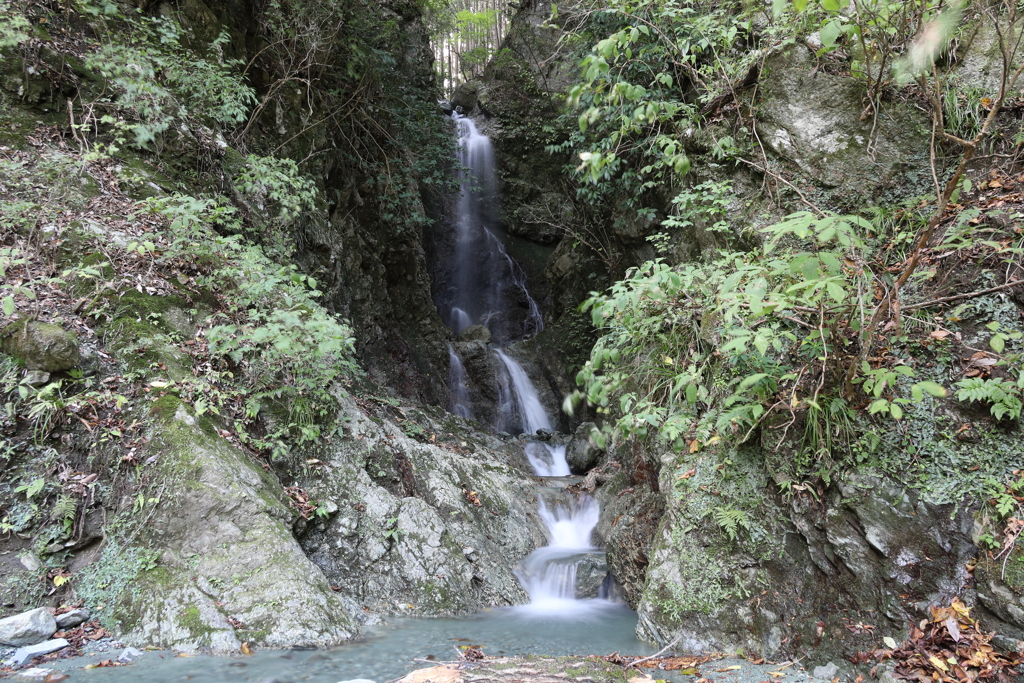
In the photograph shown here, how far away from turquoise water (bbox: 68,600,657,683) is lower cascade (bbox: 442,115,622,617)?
0.37 m

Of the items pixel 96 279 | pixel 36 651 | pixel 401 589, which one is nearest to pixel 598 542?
pixel 401 589

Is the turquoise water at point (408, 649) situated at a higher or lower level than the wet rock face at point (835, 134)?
lower

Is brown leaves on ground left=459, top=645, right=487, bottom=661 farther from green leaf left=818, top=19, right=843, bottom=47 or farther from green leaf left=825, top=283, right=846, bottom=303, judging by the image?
green leaf left=818, top=19, right=843, bottom=47

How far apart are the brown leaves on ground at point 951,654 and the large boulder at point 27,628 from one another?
15.9 ft

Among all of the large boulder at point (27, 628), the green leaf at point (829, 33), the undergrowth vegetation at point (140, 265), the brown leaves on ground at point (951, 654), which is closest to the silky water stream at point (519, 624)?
the large boulder at point (27, 628)

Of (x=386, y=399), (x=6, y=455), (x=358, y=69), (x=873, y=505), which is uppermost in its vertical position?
(x=358, y=69)

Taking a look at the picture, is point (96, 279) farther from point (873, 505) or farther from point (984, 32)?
point (984, 32)

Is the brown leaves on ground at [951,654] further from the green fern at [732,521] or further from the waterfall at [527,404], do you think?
the waterfall at [527,404]

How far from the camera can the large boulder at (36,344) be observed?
3990 millimetres

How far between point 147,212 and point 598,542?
6178 mm

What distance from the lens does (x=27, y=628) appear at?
10.2 ft

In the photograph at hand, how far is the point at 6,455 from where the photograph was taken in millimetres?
3742

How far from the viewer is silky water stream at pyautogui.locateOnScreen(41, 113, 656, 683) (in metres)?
3.04

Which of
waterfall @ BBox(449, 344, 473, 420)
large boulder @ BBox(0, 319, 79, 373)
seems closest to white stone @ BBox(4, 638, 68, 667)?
large boulder @ BBox(0, 319, 79, 373)
